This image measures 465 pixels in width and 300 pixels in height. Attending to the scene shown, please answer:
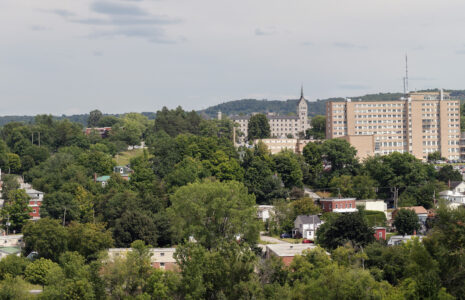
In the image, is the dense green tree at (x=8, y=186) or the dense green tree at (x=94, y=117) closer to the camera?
the dense green tree at (x=8, y=186)

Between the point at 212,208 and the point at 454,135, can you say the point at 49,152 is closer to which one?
the point at 212,208

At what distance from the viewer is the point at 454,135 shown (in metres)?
100

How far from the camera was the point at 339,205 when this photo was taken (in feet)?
204

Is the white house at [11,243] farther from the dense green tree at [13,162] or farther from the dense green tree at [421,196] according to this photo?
the dense green tree at [421,196]

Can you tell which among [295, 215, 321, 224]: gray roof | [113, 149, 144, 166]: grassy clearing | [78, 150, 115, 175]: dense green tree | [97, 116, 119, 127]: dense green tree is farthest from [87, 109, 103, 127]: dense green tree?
[295, 215, 321, 224]: gray roof

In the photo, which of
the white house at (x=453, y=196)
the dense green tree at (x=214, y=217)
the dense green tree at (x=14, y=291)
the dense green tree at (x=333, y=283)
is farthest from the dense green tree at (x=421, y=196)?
the dense green tree at (x=14, y=291)

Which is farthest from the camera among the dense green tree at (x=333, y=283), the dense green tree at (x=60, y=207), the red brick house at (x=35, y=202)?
the red brick house at (x=35, y=202)

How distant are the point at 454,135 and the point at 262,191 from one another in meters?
45.1

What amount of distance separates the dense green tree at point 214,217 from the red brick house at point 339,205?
600 inches

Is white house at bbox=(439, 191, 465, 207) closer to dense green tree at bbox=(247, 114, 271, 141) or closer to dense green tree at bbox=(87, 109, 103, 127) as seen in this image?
dense green tree at bbox=(247, 114, 271, 141)

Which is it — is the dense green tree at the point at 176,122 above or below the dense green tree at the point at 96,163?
above

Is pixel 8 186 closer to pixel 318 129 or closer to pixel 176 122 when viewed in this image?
pixel 176 122

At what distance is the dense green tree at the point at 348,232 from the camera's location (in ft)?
152

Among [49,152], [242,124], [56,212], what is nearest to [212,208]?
[56,212]
